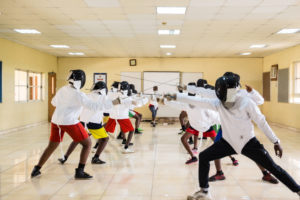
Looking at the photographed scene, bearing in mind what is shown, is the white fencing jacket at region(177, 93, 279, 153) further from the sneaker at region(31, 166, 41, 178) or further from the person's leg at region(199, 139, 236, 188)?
the sneaker at region(31, 166, 41, 178)

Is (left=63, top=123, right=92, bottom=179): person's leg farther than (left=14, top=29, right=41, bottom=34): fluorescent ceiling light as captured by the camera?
No

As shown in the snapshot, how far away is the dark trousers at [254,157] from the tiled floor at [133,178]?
19.2 inches

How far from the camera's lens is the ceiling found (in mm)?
4859

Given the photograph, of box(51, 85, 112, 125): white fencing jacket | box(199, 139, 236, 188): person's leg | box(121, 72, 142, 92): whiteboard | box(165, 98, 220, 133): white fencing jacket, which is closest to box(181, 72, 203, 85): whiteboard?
box(121, 72, 142, 92): whiteboard

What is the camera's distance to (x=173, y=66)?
1183 centimetres

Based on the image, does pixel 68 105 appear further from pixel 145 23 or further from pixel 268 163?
pixel 145 23

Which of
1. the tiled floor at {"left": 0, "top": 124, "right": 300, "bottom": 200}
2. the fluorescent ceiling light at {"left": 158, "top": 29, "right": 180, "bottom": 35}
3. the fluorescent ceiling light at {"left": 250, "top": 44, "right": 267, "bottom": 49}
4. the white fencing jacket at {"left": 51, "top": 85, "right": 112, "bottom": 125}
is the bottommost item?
the tiled floor at {"left": 0, "top": 124, "right": 300, "bottom": 200}

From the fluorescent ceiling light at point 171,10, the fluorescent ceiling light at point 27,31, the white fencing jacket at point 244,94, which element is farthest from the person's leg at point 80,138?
the fluorescent ceiling light at point 27,31

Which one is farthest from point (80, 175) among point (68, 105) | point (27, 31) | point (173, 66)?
point (173, 66)

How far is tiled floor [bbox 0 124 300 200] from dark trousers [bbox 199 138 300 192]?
488 mm

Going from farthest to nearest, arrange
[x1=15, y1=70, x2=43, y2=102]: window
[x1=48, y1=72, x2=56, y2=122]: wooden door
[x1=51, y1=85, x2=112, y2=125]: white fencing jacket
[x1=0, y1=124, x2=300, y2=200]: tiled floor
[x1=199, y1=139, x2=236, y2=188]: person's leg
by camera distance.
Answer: [x1=48, y1=72, x2=56, y2=122]: wooden door, [x1=15, y1=70, x2=43, y2=102]: window, [x1=51, y1=85, x2=112, y2=125]: white fencing jacket, [x1=0, y1=124, x2=300, y2=200]: tiled floor, [x1=199, y1=139, x2=236, y2=188]: person's leg

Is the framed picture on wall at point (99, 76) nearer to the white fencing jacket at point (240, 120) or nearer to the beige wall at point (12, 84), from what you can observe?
the beige wall at point (12, 84)

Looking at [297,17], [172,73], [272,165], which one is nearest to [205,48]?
[172,73]

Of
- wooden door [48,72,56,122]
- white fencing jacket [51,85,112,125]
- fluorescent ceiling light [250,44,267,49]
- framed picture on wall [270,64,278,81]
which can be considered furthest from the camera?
wooden door [48,72,56,122]
